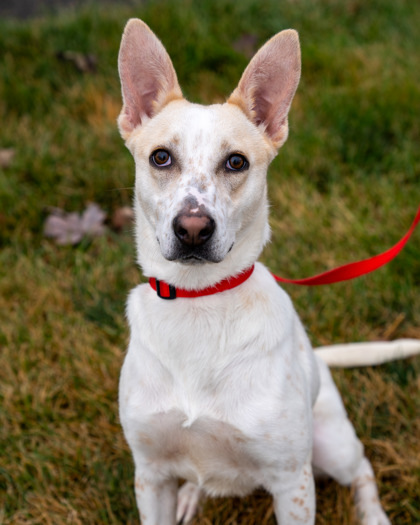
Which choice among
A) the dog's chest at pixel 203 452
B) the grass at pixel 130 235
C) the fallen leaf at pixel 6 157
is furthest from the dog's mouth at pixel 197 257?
the fallen leaf at pixel 6 157

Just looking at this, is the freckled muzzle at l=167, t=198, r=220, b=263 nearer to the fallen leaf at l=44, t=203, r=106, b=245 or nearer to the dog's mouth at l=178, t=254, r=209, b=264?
the dog's mouth at l=178, t=254, r=209, b=264

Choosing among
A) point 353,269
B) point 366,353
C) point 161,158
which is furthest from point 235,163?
point 366,353

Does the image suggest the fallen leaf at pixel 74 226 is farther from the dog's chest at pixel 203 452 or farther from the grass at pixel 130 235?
the dog's chest at pixel 203 452

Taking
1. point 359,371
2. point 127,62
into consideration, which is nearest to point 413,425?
point 359,371

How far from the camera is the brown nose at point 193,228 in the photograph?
1.84 meters

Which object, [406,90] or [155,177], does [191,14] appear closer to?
[406,90]

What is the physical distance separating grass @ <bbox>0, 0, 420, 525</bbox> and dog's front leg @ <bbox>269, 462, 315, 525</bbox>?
43 cm

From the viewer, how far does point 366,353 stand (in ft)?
9.86

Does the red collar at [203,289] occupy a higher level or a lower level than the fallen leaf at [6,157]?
higher

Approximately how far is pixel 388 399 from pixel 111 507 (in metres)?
1.33

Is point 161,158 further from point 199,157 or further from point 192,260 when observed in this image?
point 192,260

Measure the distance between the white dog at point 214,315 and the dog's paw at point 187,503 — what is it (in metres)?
0.42

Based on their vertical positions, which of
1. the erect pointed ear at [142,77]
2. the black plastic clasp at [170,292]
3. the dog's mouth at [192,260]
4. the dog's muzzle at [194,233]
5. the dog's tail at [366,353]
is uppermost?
the erect pointed ear at [142,77]

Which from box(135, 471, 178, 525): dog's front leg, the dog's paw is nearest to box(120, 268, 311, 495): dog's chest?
box(135, 471, 178, 525): dog's front leg
